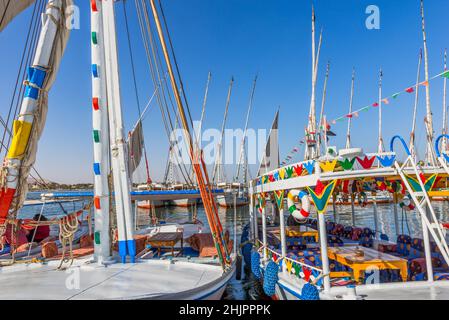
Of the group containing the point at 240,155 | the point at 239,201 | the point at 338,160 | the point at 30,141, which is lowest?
the point at 239,201

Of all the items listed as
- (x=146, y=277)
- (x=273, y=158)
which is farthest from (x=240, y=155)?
(x=146, y=277)

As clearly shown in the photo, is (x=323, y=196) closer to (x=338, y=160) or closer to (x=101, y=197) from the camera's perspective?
(x=338, y=160)

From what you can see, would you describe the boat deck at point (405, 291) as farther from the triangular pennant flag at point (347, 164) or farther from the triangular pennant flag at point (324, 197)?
the triangular pennant flag at point (347, 164)

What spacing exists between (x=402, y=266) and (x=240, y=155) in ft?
128

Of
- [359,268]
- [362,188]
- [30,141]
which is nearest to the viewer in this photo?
[359,268]

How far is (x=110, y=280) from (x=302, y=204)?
5049 mm

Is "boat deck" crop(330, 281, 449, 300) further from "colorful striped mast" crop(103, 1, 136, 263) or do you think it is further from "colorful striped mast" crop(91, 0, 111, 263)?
"colorful striped mast" crop(91, 0, 111, 263)

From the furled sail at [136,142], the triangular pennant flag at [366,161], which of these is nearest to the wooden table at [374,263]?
the triangular pennant flag at [366,161]

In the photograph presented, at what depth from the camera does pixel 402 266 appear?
336 inches

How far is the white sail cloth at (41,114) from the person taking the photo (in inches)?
384

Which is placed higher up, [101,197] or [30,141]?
[30,141]
